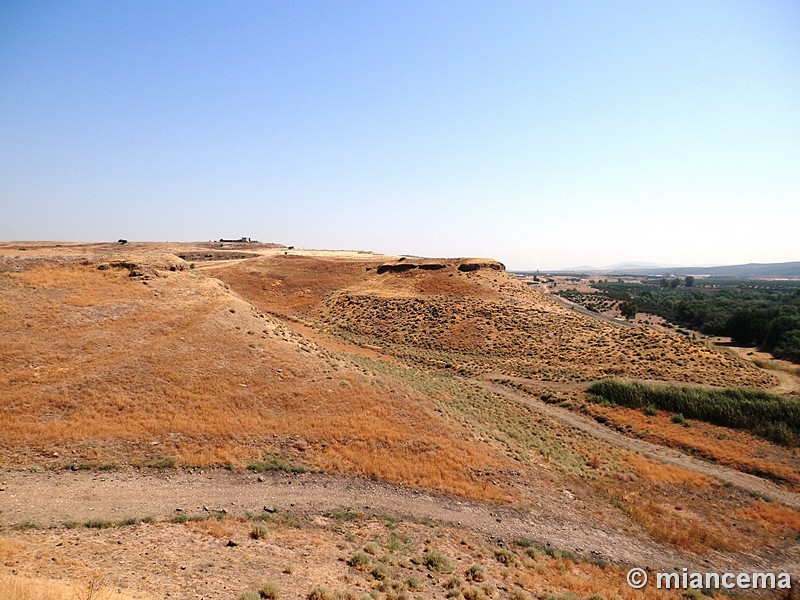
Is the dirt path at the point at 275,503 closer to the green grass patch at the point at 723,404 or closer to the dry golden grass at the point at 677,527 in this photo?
the dry golden grass at the point at 677,527

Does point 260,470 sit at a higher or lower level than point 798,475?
higher

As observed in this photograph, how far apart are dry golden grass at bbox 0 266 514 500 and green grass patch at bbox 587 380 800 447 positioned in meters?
16.9

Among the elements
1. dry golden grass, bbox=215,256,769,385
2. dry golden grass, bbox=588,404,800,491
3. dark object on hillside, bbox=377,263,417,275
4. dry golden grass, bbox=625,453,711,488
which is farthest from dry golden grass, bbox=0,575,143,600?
dark object on hillside, bbox=377,263,417,275

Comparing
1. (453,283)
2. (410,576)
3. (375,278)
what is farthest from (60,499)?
(375,278)

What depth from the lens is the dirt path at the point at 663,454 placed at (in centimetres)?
1941

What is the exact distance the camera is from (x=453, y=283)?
57.4 m

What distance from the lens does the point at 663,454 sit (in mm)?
23078

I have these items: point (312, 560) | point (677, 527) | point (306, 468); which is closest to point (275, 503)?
point (306, 468)

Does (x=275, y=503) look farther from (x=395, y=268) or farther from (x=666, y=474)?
(x=395, y=268)

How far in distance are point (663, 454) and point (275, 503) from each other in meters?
22.6

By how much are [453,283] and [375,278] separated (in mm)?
14286

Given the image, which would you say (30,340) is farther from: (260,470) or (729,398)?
(729,398)

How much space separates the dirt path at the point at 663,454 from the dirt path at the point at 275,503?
594 cm

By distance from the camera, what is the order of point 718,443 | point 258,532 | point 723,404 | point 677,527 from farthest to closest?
point 723,404, point 718,443, point 677,527, point 258,532
